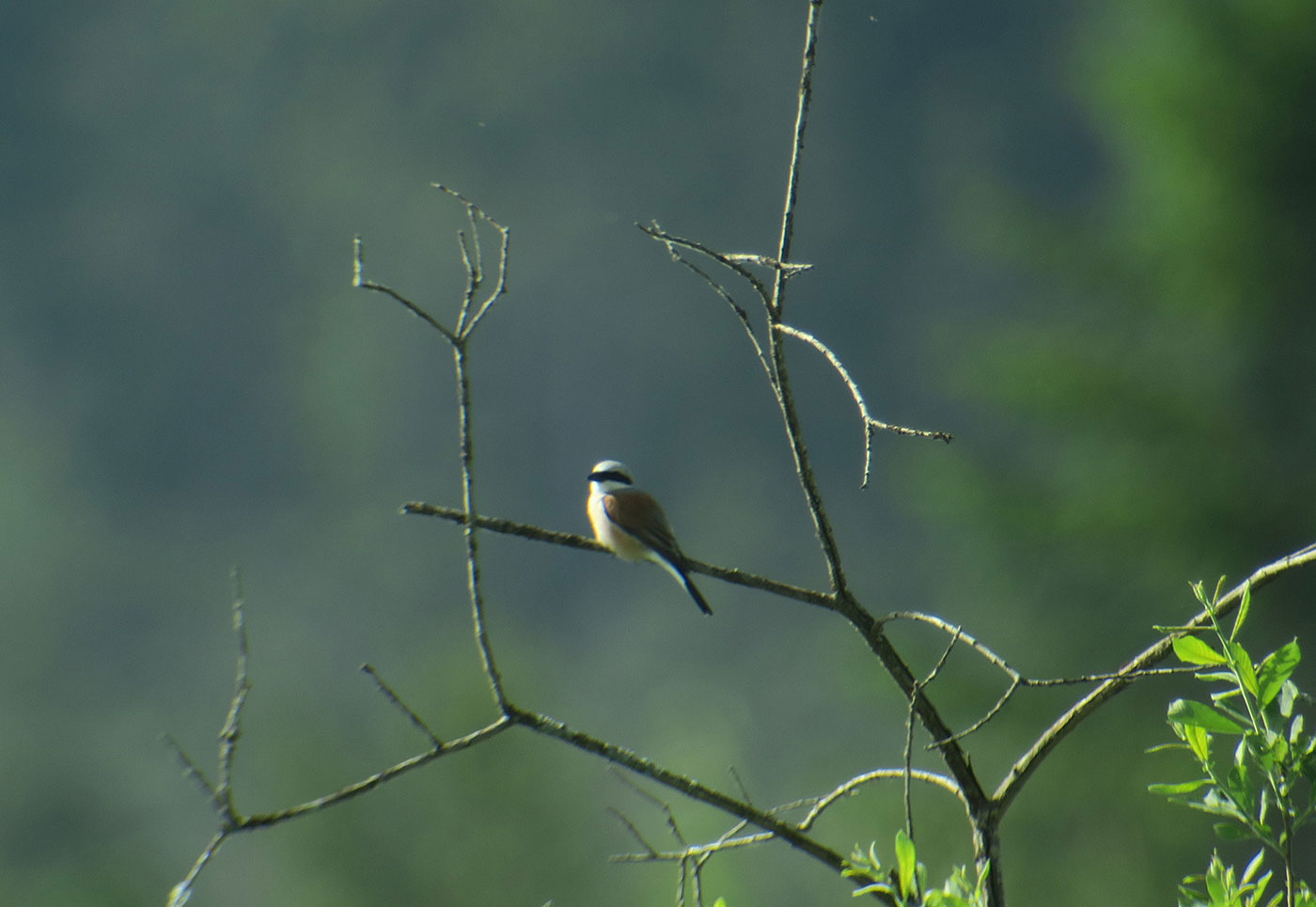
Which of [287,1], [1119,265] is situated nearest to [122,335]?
[287,1]

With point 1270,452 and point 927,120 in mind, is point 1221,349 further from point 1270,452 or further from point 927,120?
point 927,120

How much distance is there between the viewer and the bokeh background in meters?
6.89

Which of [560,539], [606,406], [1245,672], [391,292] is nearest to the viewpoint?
[1245,672]

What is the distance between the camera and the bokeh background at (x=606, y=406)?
271 inches

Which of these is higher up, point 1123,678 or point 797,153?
point 797,153

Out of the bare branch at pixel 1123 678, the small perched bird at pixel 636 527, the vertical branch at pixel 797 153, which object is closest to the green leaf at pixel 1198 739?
the bare branch at pixel 1123 678

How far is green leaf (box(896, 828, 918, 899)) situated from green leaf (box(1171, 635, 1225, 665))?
0.99ft

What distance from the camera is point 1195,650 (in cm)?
105

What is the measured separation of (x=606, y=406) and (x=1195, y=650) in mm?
55681

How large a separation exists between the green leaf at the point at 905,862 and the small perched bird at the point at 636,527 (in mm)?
1904

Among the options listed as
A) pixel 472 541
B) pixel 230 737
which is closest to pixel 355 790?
pixel 230 737

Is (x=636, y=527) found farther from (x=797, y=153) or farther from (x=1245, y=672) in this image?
(x=1245, y=672)

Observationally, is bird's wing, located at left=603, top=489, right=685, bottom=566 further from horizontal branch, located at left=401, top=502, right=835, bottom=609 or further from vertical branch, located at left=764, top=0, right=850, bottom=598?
vertical branch, located at left=764, top=0, right=850, bottom=598

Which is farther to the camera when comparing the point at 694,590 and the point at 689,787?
the point at 694,590
